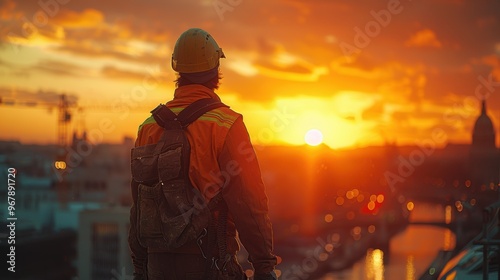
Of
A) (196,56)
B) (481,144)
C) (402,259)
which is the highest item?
(481,144)

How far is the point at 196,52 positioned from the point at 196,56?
0.05 feet

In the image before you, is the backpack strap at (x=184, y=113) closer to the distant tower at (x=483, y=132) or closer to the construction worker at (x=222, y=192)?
the construction worker at (x=222, y=192)

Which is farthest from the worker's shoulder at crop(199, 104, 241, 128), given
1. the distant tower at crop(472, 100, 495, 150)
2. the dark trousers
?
the distant tower at crop(472, 100, 495, 150)

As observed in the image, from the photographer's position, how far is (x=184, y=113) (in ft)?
8.50

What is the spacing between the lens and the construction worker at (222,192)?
2486 millimetres

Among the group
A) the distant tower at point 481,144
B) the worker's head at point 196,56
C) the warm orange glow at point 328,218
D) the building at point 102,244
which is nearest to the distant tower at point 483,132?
the distant tower at point 481,144

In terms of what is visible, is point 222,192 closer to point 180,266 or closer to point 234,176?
point 234,176

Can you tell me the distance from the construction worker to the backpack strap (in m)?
0.02

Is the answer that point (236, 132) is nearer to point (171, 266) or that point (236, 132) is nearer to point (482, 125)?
point (171, 266)

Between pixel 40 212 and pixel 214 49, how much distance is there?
34120 millimetres

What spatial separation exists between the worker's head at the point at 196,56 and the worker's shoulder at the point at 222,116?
0.20 meters

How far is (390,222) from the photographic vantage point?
197 feet

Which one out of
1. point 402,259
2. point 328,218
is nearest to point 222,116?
point 402,259

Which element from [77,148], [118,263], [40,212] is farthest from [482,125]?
[77,148]
